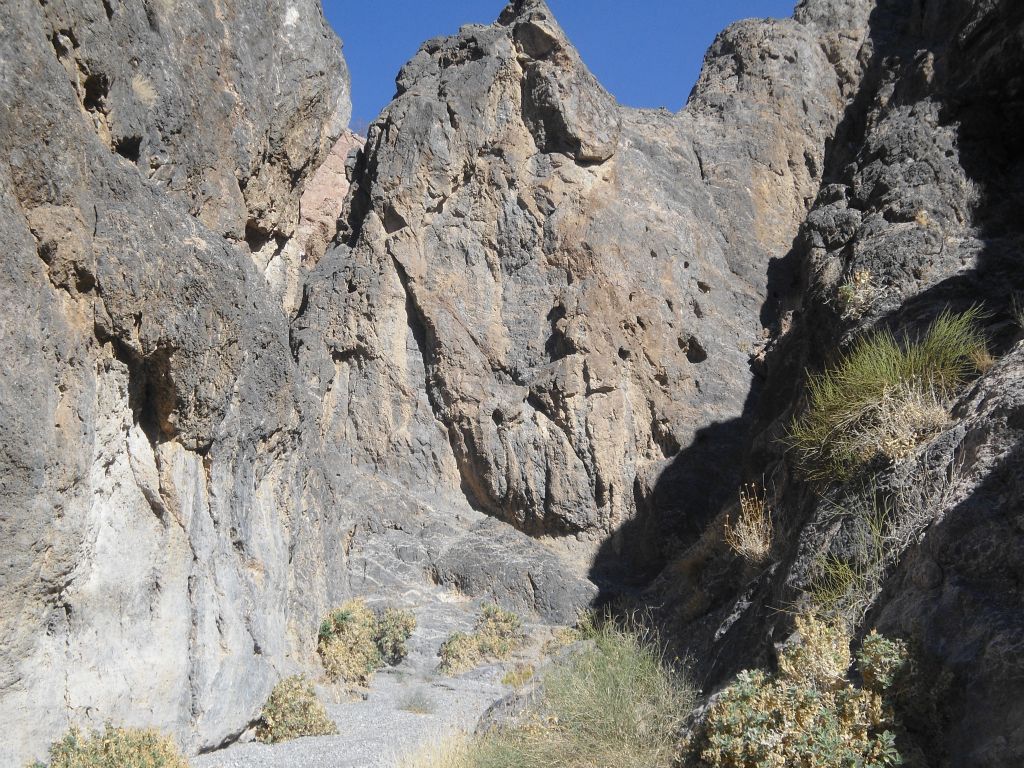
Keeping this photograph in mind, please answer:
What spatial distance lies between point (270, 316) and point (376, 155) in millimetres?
10085

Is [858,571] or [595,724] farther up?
[858,571]

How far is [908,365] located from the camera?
23.1ft

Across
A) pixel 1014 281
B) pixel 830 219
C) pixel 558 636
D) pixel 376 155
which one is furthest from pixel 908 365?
pixel 376 155

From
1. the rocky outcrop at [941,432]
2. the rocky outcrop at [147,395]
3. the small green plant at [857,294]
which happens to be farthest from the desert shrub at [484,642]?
the small green plant at [857,294]

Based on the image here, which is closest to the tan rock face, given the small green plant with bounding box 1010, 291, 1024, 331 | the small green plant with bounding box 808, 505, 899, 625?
the small green plant with bounding box 1010, 291, 1024, 331

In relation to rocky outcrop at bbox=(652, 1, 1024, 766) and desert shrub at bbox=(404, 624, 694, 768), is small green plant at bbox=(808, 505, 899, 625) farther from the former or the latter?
desert shrub at bbox=(404, 624, 694, 768)

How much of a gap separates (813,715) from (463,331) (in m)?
15.1

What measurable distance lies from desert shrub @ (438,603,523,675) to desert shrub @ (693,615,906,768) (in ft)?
31.5

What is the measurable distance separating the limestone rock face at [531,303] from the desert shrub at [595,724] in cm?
972

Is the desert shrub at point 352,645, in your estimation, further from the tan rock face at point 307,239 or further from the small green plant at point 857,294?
the small green plant at point 857,294

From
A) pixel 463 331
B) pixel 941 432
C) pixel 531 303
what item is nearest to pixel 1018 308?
pixel 941 432

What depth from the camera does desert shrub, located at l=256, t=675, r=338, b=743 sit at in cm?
1002

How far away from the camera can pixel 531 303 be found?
19.7 m

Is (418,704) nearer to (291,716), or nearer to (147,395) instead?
(291,716)
